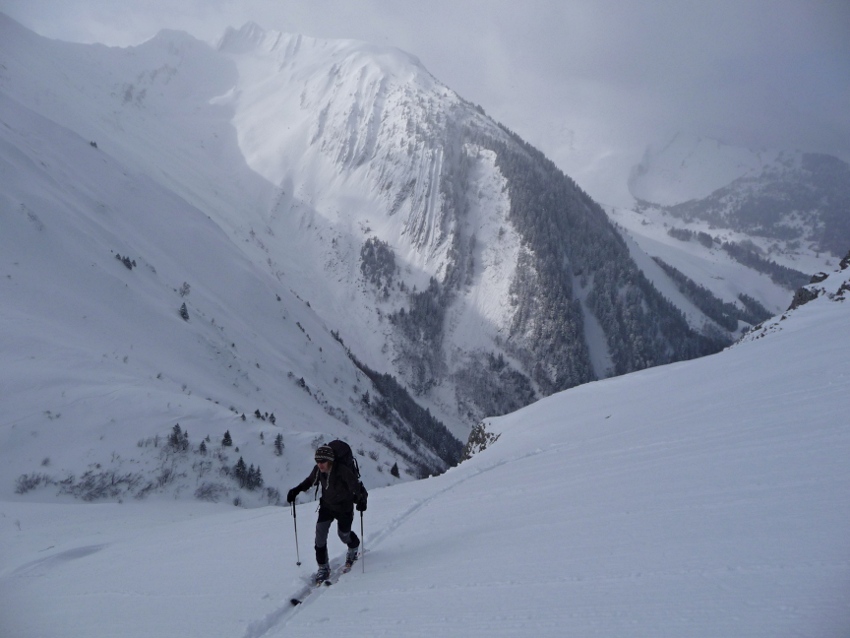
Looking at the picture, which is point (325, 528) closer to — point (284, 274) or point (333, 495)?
point (333, 495)

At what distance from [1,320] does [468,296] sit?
319 ft

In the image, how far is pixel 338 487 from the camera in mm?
7164

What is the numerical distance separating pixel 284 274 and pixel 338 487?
4210 inches

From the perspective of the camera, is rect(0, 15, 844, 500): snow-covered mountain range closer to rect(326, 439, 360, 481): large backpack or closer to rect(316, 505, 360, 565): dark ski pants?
rect(316, 505, 360, 565): dark ski pants

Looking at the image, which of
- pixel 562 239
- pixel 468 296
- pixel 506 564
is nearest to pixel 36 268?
pixel 506 564

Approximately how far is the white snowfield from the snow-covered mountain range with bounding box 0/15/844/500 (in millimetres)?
14326

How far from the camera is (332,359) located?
70750 millimetres

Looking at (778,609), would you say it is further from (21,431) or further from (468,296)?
(468,296)

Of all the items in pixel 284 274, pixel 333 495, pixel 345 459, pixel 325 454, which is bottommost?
pixel 333 495

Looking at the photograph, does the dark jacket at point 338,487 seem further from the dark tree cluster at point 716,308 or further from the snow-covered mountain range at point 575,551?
the dark tree cluster at point 716,308

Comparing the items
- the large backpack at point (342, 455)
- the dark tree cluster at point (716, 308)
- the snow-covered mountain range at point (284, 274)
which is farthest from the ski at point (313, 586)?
the dark tree cluster at point (716, 308)

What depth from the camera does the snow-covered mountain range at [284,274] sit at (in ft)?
86.3

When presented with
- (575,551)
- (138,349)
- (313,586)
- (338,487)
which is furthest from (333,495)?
(138,349)

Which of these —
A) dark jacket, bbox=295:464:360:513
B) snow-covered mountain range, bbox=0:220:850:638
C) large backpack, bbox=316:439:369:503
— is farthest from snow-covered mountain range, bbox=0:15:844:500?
large backpack, bbox=316:439:369:503
